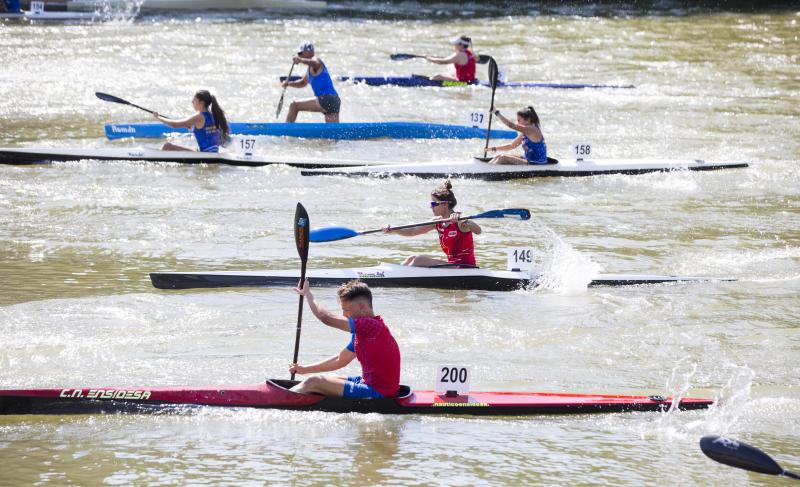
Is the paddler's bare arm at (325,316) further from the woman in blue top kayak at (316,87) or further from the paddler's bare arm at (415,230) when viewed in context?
the woman in blue top kayak at (316,87)

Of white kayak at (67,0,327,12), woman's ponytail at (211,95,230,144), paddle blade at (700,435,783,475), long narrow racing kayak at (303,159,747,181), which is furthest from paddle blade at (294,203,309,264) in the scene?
white kayak at (67,0,327,12)

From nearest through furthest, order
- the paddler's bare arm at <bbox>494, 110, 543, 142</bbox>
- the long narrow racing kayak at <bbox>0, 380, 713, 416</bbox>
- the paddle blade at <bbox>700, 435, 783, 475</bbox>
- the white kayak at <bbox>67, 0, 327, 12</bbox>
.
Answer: the paddle blade at <bbox>700, 435, 783, 475</bbox> < the long narrow racing kayak at <bbox>0, 380, 713, 416</bbox> < the paddler's bare arm at <bbox>494, 110, 543, 142</bbox> < the white kayak at <bbox>67, 0, 327, 12</bbox>

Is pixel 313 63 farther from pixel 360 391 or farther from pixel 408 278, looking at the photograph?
pixel 360 391

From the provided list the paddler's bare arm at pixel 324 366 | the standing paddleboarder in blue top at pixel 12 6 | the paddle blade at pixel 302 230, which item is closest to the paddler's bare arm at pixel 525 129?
the paddle blade at pixel 302 230

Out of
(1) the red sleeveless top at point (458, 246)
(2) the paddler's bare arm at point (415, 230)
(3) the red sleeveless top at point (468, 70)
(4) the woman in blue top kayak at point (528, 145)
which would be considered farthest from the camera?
(3) the red sleeveless top at point (468, 70)

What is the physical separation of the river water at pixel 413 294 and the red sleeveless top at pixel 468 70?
1.37 ft

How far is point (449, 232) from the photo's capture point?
10258mm

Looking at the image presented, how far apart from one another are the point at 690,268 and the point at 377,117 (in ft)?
28.9

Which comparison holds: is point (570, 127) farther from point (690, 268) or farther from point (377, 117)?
point (690, 268)

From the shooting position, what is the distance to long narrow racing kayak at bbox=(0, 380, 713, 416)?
7273 millimetres

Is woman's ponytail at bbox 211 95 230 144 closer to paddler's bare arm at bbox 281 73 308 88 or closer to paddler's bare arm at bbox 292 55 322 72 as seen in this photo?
paddler's bare arm at bbox 292 55 322 72

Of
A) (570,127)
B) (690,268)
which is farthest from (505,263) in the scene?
(570,127)

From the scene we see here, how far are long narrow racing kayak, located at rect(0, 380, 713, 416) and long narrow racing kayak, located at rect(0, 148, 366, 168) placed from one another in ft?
25.4

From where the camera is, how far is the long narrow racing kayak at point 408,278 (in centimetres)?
1011
